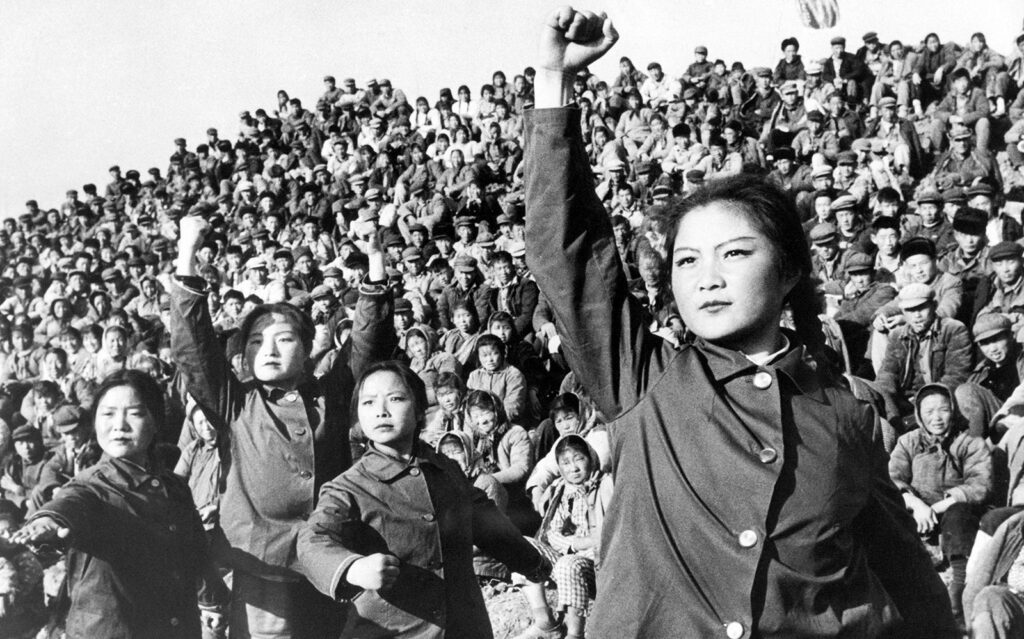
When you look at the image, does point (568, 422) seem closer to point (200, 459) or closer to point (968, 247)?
point (200, 459)

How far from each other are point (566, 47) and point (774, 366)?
626 mm

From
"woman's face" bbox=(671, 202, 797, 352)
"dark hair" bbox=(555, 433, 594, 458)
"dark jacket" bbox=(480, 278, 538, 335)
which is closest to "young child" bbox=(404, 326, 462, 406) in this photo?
"dark jacket" bbox=(480, 278, 538, 335)

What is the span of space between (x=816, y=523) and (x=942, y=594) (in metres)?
0.40

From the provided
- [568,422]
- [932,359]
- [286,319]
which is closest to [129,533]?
[286,319]

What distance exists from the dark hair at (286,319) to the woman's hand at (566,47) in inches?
102

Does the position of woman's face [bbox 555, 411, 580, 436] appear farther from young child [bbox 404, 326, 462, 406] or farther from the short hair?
the short hair

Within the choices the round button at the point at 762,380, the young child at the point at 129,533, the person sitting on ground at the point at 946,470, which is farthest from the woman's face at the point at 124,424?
the person sitting on ground at the point at 946,470

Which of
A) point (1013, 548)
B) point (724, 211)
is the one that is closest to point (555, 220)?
point (724, 211)

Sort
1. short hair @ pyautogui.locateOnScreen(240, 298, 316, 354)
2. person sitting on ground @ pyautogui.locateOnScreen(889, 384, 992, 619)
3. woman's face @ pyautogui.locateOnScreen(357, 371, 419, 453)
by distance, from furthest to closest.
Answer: person sitting on ground @ pyautogui.locateOnScreen(889, 384, 992, 619), short hair @ pyautogui.locateOnScreen(240, 298, 316, 354), woman's face @ pyautogui.locateOnScreen(357, 371, 419, 453)

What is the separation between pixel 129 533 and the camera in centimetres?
397

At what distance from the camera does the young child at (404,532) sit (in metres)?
3.45

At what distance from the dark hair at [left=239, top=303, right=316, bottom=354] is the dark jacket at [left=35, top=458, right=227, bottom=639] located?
666mm

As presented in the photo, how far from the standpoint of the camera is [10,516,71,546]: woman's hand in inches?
140

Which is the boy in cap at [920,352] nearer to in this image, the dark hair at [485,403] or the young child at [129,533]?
the dark hair at [485,403]
